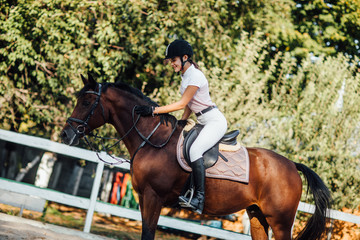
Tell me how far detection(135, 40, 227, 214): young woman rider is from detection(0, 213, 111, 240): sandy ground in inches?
95.2

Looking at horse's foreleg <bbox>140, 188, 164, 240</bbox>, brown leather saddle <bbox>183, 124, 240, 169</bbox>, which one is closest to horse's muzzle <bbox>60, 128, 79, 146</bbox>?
horse's foreleg <bbox>140, 188, 164, 240</bbox>

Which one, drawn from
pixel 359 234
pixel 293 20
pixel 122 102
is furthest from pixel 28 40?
pixel 293 20

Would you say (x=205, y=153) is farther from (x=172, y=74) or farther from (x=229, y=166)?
(x=172, y=74)

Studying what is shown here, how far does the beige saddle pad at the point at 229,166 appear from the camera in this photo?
4.16m

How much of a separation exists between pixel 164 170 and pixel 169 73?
6.73 metres

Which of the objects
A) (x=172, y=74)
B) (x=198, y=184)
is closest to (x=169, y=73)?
(x=172, y=74)

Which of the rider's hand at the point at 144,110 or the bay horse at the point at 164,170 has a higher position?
the rider's hand at the point at 144,110

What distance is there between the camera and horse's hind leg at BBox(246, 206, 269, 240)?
15.4 feet

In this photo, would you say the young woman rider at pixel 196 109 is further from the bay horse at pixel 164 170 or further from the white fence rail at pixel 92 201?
Answer: the white fence rail at pixel 92 201

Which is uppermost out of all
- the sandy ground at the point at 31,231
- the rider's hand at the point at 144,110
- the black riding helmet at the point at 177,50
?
the black riding helmet at the point at 177,50

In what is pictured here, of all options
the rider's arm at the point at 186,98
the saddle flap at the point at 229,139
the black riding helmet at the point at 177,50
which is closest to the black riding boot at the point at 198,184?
the saddle flap at the point at 229,139

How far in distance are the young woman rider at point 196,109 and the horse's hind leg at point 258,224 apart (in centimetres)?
97

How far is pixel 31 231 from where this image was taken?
5.25 m

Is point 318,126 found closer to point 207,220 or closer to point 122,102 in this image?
point 207,220
